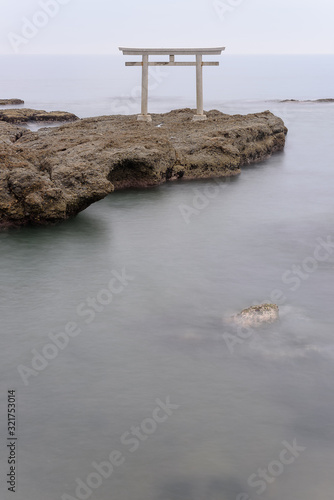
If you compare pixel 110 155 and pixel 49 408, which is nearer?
pixel 49 408

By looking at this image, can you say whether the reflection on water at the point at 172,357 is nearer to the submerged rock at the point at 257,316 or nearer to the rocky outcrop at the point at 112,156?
the submerged rock at the point at 257,316

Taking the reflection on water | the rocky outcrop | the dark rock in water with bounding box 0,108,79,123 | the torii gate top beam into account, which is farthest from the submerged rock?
the dark rock in water with bounding box 0,108,79,123

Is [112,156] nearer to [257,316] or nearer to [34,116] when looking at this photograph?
[257,316]

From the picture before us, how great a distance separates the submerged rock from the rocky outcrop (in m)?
5.78

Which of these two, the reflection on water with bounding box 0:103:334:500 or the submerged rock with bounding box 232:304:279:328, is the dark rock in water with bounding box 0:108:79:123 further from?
the submerged rock with bounding box 232:304:279:328

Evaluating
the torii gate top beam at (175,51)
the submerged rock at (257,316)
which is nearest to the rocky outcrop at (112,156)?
the torii gate top beam at (175,51)

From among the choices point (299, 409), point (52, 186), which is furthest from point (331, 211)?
point (299, 409)

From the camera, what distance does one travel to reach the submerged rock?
397 inches

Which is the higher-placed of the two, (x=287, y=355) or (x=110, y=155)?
(x=110, y=155)

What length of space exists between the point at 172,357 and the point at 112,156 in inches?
362

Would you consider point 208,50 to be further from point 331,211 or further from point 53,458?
point 53,458

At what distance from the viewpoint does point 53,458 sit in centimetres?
725

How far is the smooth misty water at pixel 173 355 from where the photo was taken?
7.10 m

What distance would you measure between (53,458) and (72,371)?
183 cm
